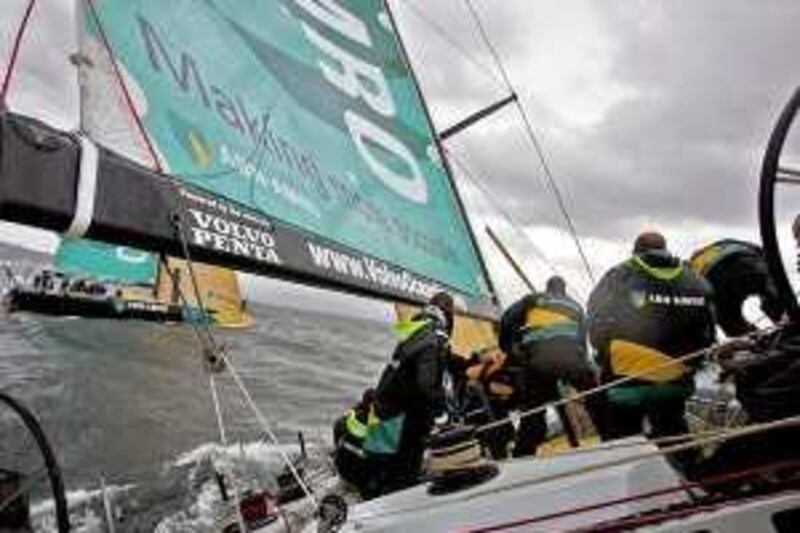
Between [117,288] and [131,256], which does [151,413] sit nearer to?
[131,256]

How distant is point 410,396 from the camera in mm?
4520

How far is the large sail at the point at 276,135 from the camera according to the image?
10.0 ft

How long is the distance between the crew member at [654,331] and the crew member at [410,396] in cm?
75

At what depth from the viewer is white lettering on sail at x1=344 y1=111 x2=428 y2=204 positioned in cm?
495

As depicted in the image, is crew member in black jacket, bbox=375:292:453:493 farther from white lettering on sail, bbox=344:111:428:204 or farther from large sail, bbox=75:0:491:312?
white lettering on sail, bbox=344:111:428:204

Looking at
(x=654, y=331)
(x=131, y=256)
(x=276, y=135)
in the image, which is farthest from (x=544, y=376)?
(x=131, y=256)

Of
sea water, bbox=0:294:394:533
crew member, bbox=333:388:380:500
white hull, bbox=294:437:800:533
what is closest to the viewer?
white hull, bbox=294:437:800:533

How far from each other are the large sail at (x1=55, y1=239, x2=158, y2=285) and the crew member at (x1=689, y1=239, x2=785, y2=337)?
1099 cm

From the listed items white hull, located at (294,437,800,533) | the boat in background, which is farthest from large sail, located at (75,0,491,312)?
the boat in background

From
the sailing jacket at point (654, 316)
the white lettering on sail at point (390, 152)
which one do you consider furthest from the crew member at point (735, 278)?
the white lettering on sail at point (390, 152)

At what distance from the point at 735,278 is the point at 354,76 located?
2233 millimetres

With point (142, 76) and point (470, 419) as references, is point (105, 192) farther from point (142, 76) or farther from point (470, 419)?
point (470, 419)

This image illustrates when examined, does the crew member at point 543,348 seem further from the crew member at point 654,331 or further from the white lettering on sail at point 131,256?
the white lettering on sail at point 131,256

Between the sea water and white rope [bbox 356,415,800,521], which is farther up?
the sea water
